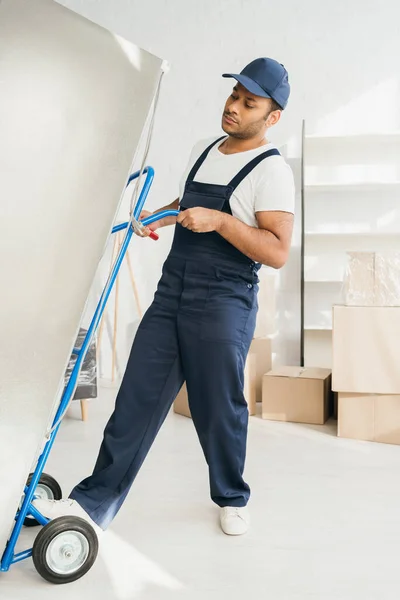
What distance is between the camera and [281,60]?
16.5 feet

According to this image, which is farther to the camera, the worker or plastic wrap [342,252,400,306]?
plastic wrap [342,252,400,306]

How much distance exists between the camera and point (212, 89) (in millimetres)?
5160

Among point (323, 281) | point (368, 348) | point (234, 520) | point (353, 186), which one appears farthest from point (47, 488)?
point (353, 186)

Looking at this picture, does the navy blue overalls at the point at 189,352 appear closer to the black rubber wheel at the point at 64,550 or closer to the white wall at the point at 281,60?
the black rubber wheel at the point at 64,550

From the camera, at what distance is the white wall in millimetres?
4891

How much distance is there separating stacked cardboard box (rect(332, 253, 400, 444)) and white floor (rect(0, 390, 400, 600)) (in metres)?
0.17

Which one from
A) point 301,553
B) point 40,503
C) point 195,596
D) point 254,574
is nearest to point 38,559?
point 40,503

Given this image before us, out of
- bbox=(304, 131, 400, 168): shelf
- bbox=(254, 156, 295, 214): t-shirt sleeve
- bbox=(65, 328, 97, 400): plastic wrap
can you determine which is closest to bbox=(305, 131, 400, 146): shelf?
bbox=(304, 131, 400, 168): shelf

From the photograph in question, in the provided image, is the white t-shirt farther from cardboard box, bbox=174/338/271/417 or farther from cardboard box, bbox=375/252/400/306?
cardboard box, bbox=174/338/271/417

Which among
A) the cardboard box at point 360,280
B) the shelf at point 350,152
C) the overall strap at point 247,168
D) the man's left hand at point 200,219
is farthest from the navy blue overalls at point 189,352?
the shelf at point 350,152

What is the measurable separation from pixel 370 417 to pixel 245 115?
1876 mm

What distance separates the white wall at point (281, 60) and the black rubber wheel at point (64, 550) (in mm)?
3254

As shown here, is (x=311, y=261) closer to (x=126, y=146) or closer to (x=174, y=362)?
(x=174, y=362)

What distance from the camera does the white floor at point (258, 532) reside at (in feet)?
6.32
